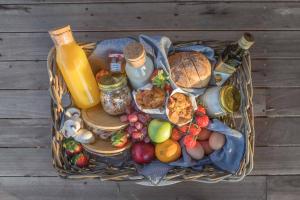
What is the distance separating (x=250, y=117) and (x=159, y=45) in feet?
0.85

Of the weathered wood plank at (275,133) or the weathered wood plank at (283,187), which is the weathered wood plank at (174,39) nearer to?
the weathered wood plank at (275,133)

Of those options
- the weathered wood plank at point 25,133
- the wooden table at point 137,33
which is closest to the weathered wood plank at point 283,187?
the wooden table at point 137,33

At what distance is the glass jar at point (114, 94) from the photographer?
0.96m

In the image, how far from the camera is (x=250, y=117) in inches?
38.3

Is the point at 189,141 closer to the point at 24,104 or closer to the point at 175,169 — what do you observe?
the point at 175,169

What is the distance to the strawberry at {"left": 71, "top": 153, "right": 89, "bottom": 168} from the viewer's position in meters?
1.01

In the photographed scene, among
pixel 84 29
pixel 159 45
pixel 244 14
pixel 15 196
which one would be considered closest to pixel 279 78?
pixel 244 14

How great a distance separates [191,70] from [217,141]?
0.17 metres

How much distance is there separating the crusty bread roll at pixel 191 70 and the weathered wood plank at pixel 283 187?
38 cm

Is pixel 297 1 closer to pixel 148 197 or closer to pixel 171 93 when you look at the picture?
pixel 171 93

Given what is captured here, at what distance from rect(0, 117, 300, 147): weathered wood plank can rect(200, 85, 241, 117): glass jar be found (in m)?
0.24

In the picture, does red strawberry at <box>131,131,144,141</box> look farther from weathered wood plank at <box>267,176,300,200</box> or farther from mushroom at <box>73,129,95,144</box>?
weathered wood plank at <box>267,176,300,200</box>

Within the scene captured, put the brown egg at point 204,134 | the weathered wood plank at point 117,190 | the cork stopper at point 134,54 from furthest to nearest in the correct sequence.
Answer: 1. the weathered wood plank at point 117,190
2. the brown egg at point 204,134
3. the cork stopper at point 134,54

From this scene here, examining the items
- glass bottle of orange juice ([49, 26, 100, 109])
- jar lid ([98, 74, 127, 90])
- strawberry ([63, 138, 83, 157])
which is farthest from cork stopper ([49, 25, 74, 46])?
strawberry ([63, 138, 83, 157])
